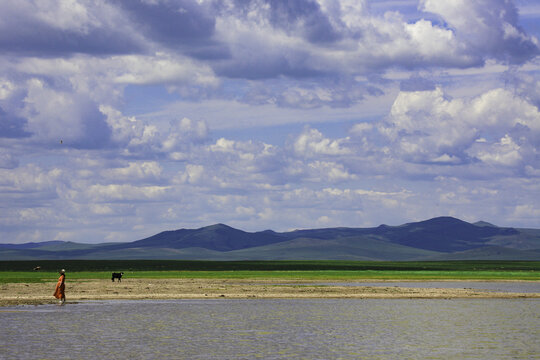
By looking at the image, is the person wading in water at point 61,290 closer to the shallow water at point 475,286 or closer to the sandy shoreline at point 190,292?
the sandy shoreline at point 190,292

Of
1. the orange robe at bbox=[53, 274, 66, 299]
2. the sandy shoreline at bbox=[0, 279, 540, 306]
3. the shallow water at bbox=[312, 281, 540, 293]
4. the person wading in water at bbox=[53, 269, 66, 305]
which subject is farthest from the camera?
the shallow water at bbox=[312, 281, 540, 293]

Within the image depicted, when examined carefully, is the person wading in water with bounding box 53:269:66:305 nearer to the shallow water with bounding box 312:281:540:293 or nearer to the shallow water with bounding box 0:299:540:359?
the shallow water with bounding box 0:299:540:359

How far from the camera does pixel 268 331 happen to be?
1758 inches

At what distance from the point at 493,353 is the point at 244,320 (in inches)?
741

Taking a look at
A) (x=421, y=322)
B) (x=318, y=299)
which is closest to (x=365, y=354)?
(x=421, y=322)

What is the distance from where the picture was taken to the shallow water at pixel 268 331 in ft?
119

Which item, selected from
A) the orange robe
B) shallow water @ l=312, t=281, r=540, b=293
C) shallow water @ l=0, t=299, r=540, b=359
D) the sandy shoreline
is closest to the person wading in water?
the orange robe

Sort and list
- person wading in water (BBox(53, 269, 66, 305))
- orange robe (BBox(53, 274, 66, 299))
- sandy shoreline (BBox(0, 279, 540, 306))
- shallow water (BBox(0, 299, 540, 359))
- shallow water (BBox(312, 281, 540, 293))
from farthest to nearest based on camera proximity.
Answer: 1. shallow water (BBox(312, 281, 540, 293))
2. sandy shoreline (BBox(0, 279, 540, 306))
3. person wading in water (BBox(53, 269, 66, 305))
4. orange robe (BBox(53, 274, 66, 299))
5. shallow water (BBox(0, 299, 540, 359))

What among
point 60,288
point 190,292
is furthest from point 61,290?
point 190,292

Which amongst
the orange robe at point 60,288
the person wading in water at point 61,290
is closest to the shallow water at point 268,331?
the person wading in water at point 61,290

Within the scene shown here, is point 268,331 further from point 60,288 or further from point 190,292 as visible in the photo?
point 190,292

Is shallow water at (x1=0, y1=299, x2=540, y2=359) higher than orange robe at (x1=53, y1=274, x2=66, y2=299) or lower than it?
lower

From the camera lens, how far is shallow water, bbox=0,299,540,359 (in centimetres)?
3634

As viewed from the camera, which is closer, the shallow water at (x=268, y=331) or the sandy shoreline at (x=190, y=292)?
the shallow water at (x=268, y=331)
